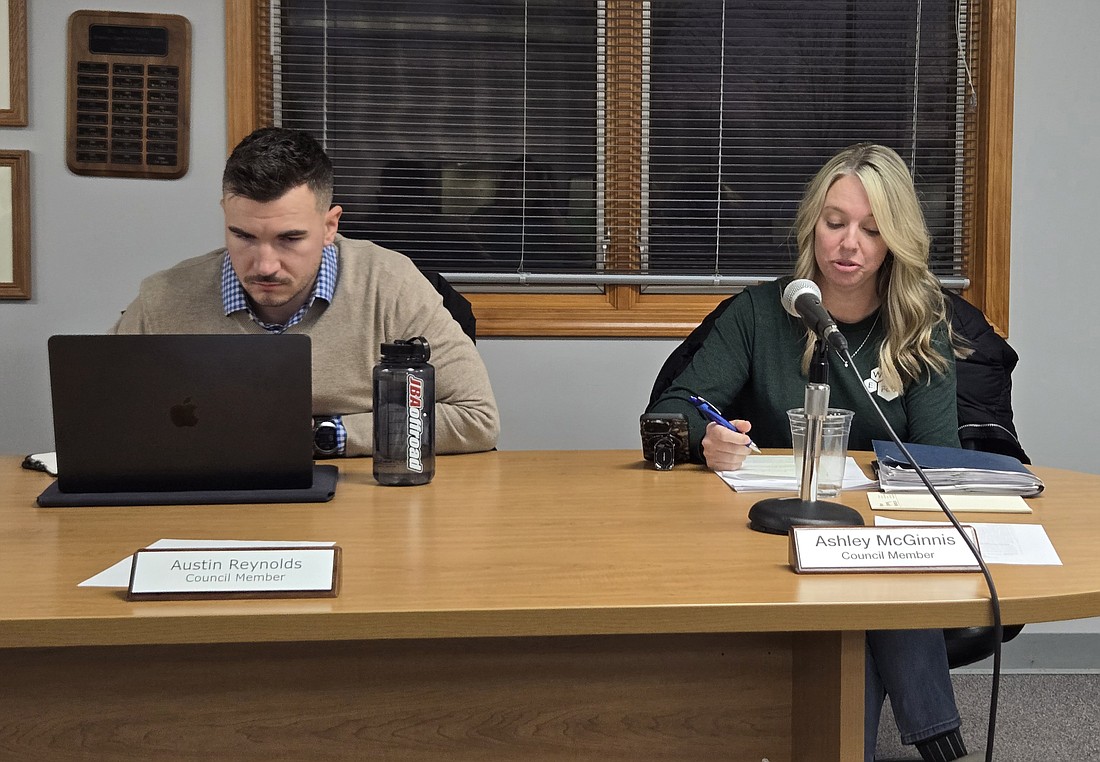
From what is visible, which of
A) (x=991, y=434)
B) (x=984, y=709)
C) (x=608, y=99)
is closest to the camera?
(x=991, y=434)

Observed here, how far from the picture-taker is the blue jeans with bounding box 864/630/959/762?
1358 mm

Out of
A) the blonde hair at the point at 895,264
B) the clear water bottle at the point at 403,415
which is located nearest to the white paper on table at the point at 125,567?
the clear water bottle at the point at 403,415

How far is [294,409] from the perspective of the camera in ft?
4.58

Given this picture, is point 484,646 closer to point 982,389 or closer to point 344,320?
point 344,320

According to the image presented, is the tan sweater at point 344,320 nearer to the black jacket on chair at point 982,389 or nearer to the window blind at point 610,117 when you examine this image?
the window blind at point 610,117

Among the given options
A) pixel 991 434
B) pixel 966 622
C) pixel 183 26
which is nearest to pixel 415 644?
pixel 966 622

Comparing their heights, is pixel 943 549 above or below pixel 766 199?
below

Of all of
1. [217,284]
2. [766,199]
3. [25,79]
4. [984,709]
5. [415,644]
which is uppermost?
[25,79]

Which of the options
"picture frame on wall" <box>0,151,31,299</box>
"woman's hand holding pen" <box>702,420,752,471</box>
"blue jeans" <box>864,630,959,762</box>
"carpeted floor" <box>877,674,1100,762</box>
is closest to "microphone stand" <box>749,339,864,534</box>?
"blue jeans" <box>864,630,959,762</box>

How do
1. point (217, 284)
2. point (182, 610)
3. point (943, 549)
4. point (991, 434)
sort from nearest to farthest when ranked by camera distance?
1. point (182, 610)
2. point (943, 549)
3. point (217, 284)
4. point (991, 434)

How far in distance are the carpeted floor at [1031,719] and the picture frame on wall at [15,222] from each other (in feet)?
7.68

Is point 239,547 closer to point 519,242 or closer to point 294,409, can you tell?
point 294,409

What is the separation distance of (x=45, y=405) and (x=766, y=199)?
2030 mm

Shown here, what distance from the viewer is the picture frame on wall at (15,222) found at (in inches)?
103
